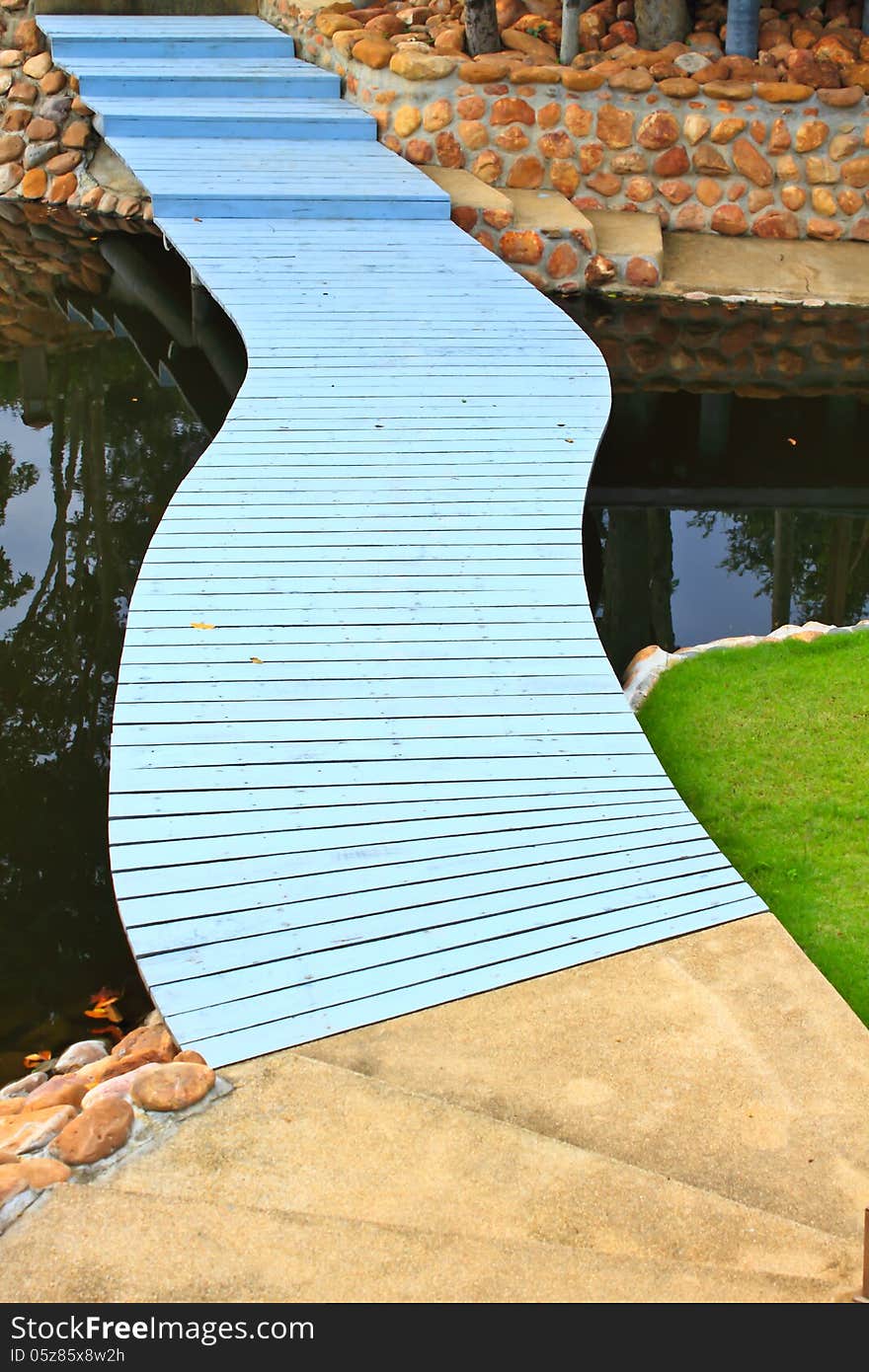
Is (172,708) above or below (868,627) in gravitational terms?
above

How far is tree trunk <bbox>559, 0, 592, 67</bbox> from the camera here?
9.28m

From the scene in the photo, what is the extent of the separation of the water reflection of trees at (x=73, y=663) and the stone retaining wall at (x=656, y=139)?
274cm

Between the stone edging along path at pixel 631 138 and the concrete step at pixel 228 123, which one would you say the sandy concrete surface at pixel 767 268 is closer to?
the stone edging along path at pixel 631 138

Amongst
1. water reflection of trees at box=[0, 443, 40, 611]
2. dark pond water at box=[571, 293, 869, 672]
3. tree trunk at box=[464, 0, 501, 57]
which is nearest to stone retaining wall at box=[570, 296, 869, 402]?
dark pond water at box=[571, 293, 869, 672]

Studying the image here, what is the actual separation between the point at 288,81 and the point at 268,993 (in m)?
8.85

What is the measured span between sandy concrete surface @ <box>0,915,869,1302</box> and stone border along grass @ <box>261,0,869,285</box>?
6.80 m

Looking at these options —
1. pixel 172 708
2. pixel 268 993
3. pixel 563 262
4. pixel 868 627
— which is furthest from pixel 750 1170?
pixel 563 262

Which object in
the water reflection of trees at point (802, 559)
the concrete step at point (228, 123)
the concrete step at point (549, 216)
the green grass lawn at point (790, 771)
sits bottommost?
the water reflection of trees at point (802, 559)

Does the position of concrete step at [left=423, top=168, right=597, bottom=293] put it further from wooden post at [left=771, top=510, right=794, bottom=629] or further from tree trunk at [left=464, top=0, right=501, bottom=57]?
wooden post at [left=771, top=510, right=794, bottom=629]

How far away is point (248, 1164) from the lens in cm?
264

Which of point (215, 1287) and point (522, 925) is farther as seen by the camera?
point (522, 925)

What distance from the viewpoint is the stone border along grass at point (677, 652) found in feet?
16.5

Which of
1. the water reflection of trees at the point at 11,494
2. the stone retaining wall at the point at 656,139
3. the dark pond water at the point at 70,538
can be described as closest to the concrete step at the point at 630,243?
the stone retaining wall at the point at 656,139

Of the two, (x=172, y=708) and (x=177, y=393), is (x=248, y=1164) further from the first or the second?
(x=177, y=393)
